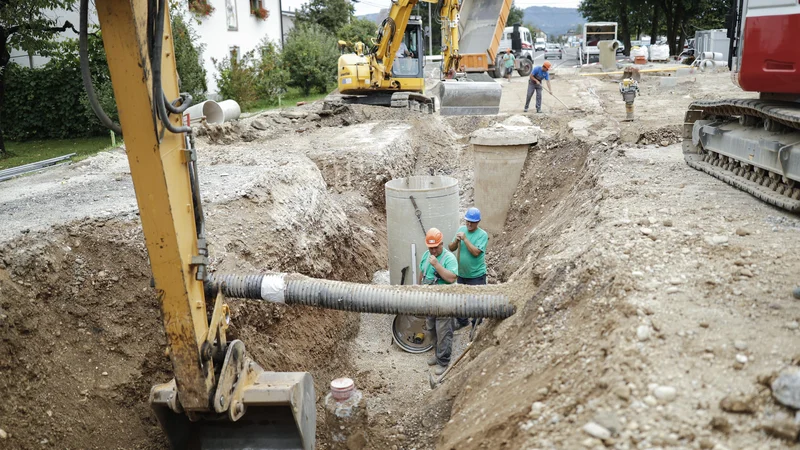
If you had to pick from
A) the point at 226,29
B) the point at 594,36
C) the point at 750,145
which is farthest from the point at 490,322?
the point at 594,36

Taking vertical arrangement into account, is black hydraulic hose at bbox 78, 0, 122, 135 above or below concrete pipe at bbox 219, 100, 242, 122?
above

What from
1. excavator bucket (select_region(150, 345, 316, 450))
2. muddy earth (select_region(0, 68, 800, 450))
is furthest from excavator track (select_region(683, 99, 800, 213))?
excavator bucket (select_region(150, 345, 316, 450))

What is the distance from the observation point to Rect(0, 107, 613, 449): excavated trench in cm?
512

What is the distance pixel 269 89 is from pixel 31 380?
22199 mm

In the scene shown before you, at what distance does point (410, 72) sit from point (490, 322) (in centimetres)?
1323

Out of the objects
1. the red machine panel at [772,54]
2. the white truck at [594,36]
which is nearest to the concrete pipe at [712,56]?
the white truck at [594,36]

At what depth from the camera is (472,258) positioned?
A: 7738 mm

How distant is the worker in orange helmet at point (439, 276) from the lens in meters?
7.09

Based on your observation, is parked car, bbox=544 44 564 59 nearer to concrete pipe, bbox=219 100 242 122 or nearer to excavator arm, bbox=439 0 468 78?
excavator arm, bbox=439 0 468 78

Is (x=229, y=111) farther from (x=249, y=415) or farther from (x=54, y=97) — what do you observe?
(x=249, y=415)

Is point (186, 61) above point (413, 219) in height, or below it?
above

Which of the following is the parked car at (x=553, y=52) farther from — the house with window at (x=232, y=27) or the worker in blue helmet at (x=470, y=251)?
the worker in blue helmet at (x=470, y=251)

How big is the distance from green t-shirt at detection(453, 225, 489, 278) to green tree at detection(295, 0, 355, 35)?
117 ft

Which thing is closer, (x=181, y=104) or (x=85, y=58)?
(x=85, y=58)
